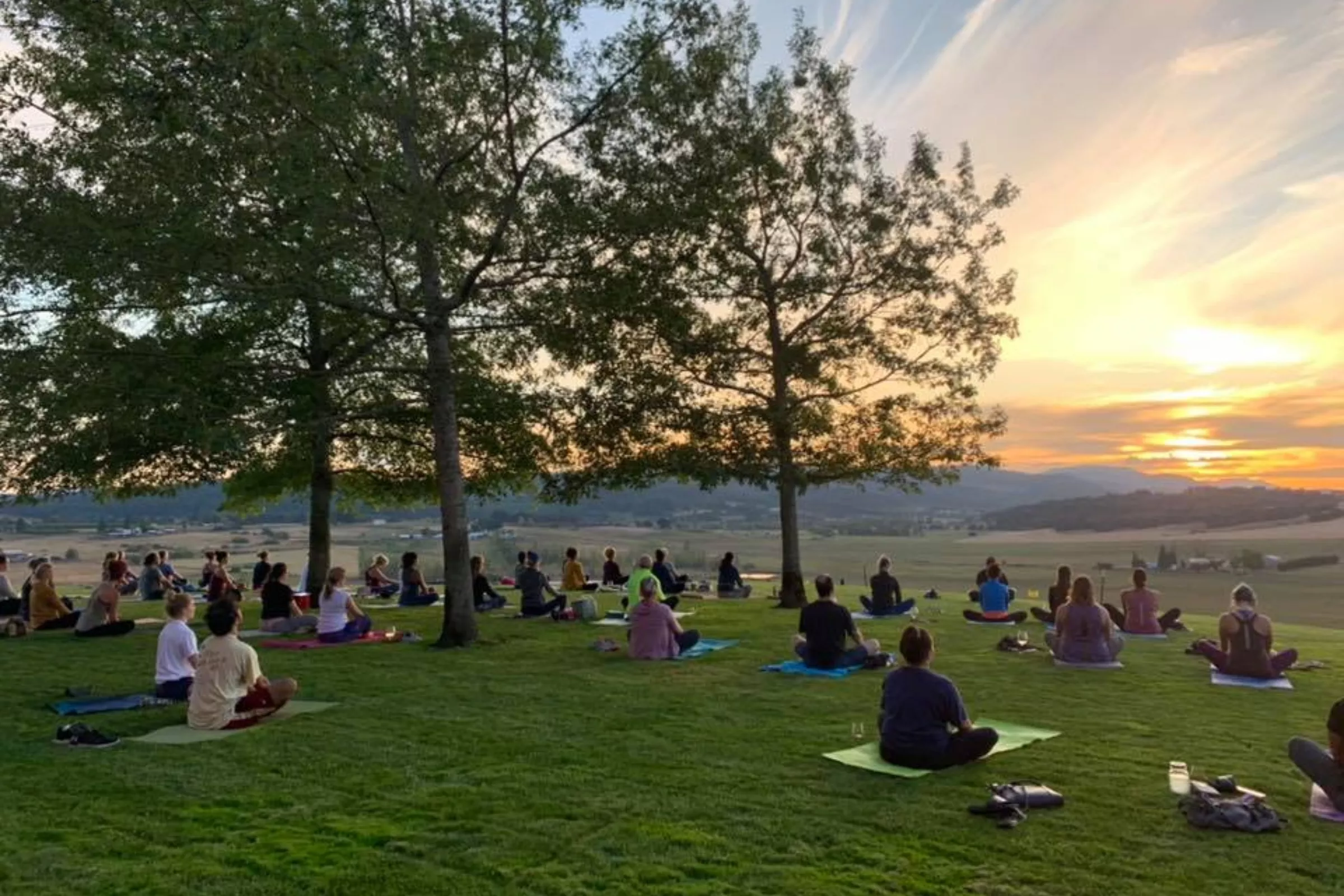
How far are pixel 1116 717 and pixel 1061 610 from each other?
450 centimetres

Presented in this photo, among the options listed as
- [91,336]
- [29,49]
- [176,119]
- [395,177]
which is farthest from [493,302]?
[29,49]

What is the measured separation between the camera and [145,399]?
14898mm

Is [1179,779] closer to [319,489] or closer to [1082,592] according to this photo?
[1082,592]

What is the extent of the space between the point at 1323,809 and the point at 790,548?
683 inches

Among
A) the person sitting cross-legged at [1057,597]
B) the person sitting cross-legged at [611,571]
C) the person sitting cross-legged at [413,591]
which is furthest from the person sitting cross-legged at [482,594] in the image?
the person sitting cross-legged at [1057,597]

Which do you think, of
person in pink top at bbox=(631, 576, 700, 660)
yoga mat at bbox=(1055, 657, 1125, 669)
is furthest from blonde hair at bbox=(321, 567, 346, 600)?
yoga mat at bbox=(1055, 657, 1125, 669)

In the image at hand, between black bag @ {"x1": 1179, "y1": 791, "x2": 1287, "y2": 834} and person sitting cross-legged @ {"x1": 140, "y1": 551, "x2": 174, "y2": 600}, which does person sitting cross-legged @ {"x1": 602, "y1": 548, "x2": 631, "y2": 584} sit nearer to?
person sitting cross-legged @ {"x1": 140, "y1": 551, "x2": 174, "y2": 600}

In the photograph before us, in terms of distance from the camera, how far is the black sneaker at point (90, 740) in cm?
910

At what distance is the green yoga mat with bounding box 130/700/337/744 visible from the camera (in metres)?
9.30

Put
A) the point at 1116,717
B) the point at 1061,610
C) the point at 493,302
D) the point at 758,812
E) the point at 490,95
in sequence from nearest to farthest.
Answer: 1. the point at 758,812
2. the point at 1116,717
3. the point at 1061,610
4. the point at 490,95
5. the point at 493,302

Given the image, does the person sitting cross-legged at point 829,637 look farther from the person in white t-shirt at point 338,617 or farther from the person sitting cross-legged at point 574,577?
the person sitting cross-legged at point 574,577

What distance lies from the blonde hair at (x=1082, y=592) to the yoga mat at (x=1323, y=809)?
6815 mm

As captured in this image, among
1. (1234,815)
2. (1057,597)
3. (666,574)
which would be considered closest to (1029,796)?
(1234,815)

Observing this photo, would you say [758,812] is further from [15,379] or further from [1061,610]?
[15,379]
